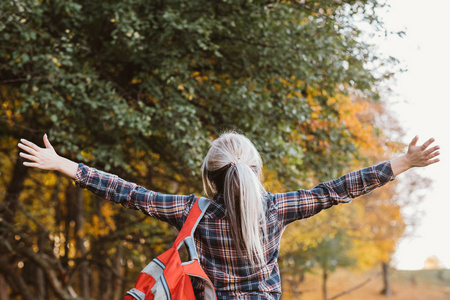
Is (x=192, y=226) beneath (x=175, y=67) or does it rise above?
beneath

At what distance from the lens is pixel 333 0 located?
5.33 metres

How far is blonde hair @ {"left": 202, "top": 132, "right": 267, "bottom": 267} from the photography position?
2076 millimetres

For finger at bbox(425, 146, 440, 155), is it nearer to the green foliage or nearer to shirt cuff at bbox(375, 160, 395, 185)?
shirt cuff at bbox(375, 160, 395, 185)

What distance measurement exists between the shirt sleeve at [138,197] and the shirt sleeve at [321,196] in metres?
0.45

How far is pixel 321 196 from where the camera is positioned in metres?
2.26

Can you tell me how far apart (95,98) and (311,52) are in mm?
2663

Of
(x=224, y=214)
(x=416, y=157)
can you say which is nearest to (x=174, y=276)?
(x=224, y=214)

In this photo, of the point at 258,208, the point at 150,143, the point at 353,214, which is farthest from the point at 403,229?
the point at 258,208

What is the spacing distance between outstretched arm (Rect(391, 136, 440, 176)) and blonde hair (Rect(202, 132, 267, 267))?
27.3 inches

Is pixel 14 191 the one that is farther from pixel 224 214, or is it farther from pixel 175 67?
pixel 224 214

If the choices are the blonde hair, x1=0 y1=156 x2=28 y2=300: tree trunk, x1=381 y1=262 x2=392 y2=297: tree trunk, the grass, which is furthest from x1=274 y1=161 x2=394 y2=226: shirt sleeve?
x1=381 y1=262 x2=392 y2=297: tree trunk

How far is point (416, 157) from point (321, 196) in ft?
1.70

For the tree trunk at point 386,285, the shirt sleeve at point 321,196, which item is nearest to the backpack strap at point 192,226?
the shirt sleeve at point 321,196

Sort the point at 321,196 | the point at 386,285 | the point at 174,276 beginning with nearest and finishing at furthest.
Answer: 1. the point at 174,276
2. the point at 321,196
3. the point at 386,285
